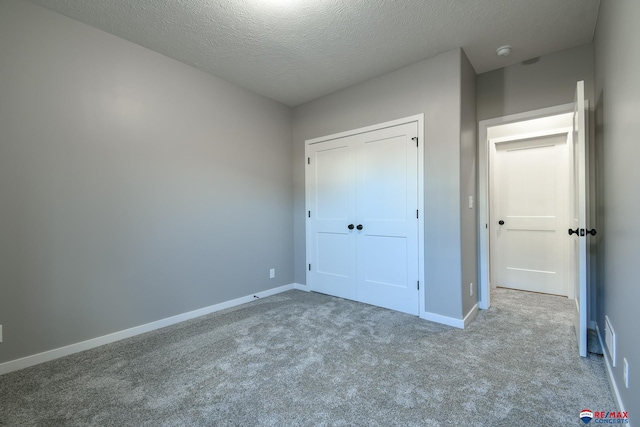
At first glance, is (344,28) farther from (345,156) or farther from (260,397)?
(260,397)

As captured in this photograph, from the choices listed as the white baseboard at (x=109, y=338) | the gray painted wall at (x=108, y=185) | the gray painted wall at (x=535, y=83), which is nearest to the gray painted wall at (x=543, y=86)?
the gray painted wall at (x=535, y=83)

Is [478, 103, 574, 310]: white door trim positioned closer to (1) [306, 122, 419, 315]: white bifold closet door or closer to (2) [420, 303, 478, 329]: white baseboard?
(2) [420, 303, 478, 329]: white baseboard

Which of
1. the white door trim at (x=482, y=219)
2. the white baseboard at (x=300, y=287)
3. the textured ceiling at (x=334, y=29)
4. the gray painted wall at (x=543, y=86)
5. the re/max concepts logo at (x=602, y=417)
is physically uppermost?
the textured ceiling at (x=334, y=29)

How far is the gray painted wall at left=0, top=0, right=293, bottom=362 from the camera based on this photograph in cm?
204

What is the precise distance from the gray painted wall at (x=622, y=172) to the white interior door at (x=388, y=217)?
55.4 inches

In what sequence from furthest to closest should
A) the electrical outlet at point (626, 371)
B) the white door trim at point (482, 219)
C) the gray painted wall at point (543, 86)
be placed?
the white door trim at point (482, 219)
the gray painted wall at point (543, 86)
the electrical outlet at point (626, 371)

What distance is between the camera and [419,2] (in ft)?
6.86

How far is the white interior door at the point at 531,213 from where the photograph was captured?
3.72 m

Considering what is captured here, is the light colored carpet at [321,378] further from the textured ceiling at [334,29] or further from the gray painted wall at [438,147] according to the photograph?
the textured ceiling at [334,29]

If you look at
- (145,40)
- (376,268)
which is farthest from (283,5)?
(376,268)

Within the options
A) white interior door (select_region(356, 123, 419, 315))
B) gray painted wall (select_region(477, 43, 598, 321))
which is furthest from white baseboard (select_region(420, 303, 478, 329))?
gray painted wall (select_region(477, 43, 598, 321))

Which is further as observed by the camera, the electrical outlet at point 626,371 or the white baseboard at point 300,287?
the white baseboard at point 300,287

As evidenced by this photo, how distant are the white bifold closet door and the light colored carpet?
0.59 meters

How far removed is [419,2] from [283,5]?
100cm
